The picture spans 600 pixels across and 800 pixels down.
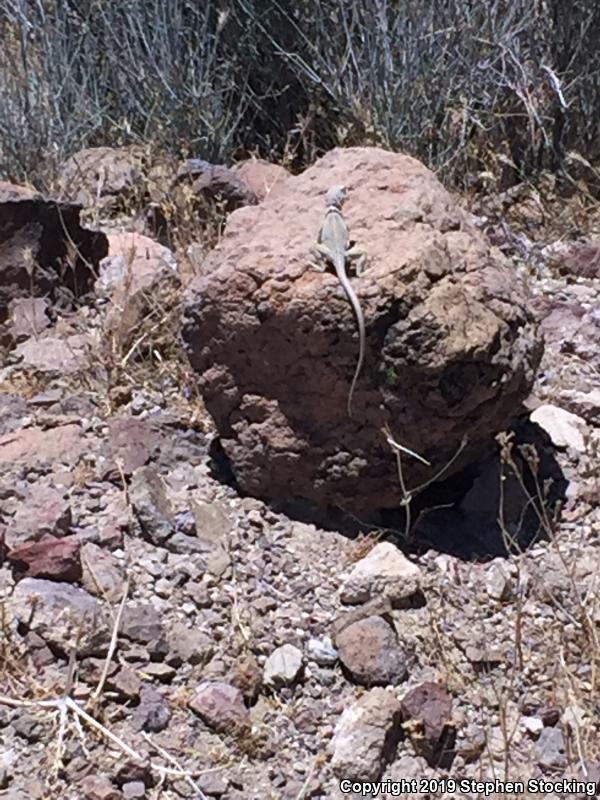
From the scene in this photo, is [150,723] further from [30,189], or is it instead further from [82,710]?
A: [30,189]

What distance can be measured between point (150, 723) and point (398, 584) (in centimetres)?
74

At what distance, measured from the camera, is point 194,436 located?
11.9ft

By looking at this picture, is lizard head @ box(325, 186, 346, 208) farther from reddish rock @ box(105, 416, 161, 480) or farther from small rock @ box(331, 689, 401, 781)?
small rock @ box(331, 689, 401, 781)

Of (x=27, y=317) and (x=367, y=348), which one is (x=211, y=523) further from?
(x=27, y=317)

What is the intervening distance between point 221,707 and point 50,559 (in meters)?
0.61

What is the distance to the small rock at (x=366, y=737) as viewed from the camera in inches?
105

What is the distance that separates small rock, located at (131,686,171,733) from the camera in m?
2.71

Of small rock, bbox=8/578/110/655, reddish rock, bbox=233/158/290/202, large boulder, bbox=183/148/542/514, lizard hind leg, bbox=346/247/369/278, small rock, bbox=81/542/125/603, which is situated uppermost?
lizard hind leg, bbox=346/247/369/278

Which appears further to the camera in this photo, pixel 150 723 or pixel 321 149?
pixel 321 149

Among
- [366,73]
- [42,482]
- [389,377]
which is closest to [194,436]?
[42,482]

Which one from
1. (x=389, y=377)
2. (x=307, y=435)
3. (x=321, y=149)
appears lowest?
(x=321, y=149)

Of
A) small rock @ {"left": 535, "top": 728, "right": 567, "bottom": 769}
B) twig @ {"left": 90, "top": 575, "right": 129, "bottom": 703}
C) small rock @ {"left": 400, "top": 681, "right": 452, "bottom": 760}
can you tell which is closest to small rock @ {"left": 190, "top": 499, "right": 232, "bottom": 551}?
twig @ {"left": 90, "top": 575, "right": 129, "bottom": 703}

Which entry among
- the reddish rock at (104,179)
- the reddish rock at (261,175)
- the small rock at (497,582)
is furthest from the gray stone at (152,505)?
the reddish rock at (261,175)

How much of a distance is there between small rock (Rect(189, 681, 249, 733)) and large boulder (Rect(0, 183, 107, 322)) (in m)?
1.92
